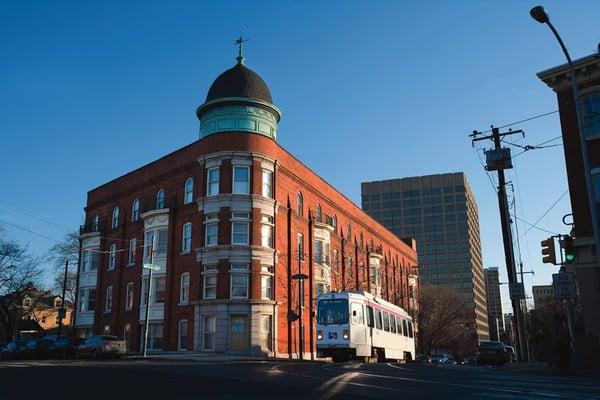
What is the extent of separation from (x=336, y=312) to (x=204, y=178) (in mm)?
15889

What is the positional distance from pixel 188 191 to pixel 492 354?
2304cm

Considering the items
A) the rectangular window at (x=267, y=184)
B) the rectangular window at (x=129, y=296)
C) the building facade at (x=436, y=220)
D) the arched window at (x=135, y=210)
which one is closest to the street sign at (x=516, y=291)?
the rectangular window at (x=267, y=184)

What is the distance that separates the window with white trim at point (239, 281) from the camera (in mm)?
36219

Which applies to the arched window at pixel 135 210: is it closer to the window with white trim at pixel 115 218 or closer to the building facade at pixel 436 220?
the window with white trim at pixel 115 218

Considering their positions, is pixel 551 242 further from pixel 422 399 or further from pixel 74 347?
pixel 74 347

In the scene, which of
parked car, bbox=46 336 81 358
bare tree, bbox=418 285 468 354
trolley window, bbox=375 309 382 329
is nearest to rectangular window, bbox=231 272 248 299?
trolley window, bbox=375 309 382 329

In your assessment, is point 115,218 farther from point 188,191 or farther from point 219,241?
point 219,241

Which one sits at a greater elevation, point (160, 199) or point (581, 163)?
point (160, 199)

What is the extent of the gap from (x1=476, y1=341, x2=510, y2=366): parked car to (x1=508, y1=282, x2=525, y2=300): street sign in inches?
340

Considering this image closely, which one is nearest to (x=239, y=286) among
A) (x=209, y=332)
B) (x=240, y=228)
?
(x=209, y=332)

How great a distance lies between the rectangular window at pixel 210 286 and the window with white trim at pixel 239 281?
1.17m

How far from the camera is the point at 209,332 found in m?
36.1

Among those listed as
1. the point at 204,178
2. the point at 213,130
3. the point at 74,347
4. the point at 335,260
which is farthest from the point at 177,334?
the point at 335,260

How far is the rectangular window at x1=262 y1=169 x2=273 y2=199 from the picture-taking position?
39.0 metres
